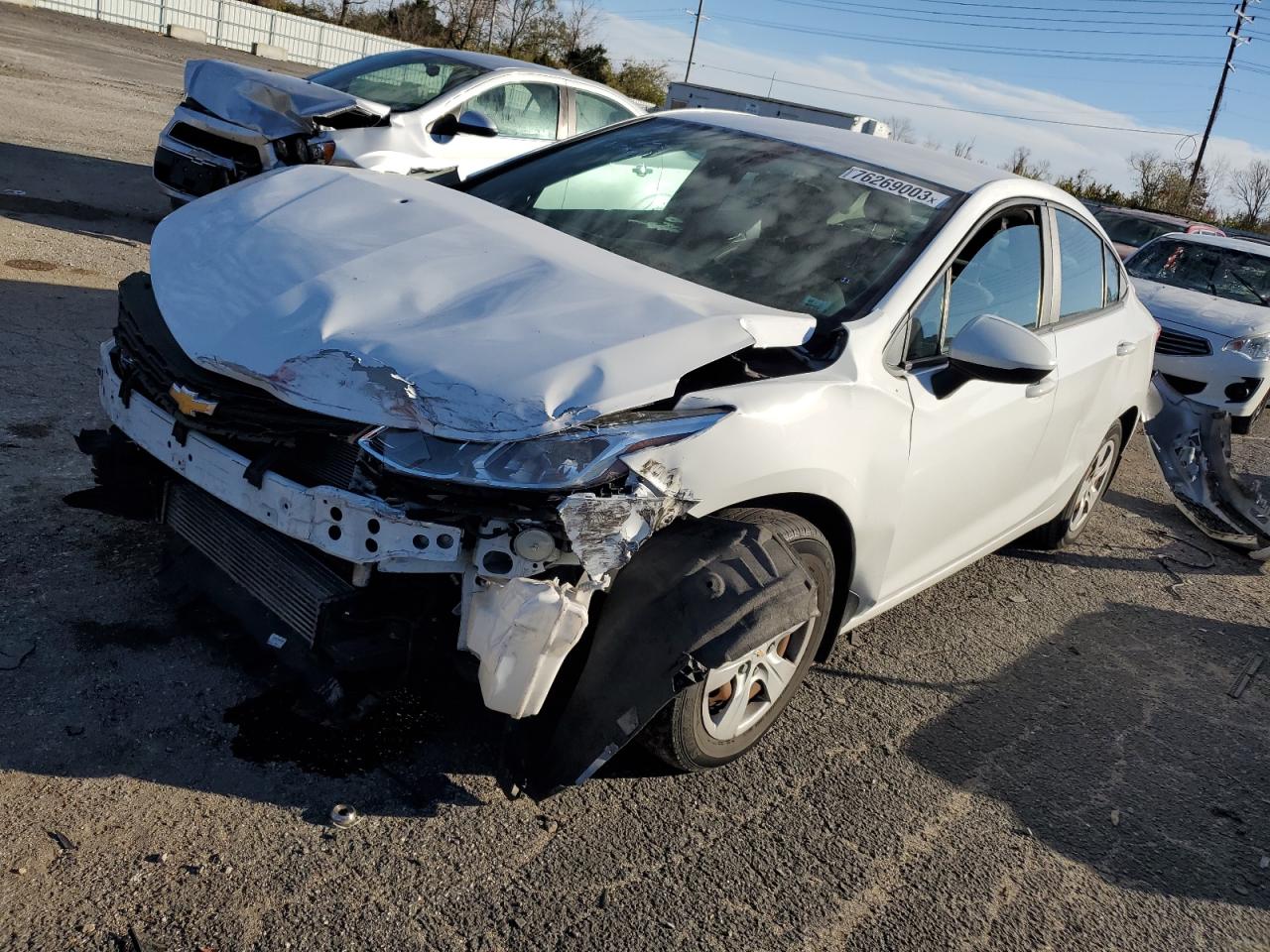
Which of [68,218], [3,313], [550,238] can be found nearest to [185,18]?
[68,218]

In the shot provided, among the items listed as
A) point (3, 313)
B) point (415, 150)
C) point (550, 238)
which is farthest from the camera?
point (415, 150)

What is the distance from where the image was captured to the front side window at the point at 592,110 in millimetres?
9898

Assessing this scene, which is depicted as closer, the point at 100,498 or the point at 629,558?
the point at 629,558

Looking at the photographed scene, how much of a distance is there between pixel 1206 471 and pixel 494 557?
5269 millimetres

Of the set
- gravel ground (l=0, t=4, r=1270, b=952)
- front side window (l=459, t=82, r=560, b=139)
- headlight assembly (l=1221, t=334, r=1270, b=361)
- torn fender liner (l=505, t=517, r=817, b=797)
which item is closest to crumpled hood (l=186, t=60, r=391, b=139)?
front side window (l=459, t=82, r=560, b=139)

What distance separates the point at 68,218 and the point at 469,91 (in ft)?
10.7

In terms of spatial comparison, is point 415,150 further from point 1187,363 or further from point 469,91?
point 1187,363

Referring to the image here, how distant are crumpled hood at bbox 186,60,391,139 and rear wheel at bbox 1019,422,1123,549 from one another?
14.9ft

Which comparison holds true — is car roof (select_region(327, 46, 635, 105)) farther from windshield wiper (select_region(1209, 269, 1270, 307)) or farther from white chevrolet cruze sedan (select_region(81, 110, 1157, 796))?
windshield wiper (select_region(1209, 269, 1270, 307))

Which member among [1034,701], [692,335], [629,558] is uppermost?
[692,335]

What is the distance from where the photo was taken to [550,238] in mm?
3670

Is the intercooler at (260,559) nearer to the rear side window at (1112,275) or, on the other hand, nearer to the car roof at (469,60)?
the rear side window at (1112,275)

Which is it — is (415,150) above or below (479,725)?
above

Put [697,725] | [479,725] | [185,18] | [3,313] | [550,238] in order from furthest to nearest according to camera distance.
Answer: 1. [185,18]
2. [3,313]
3. [550,238]
4. [479,725]
5. [697,725]
